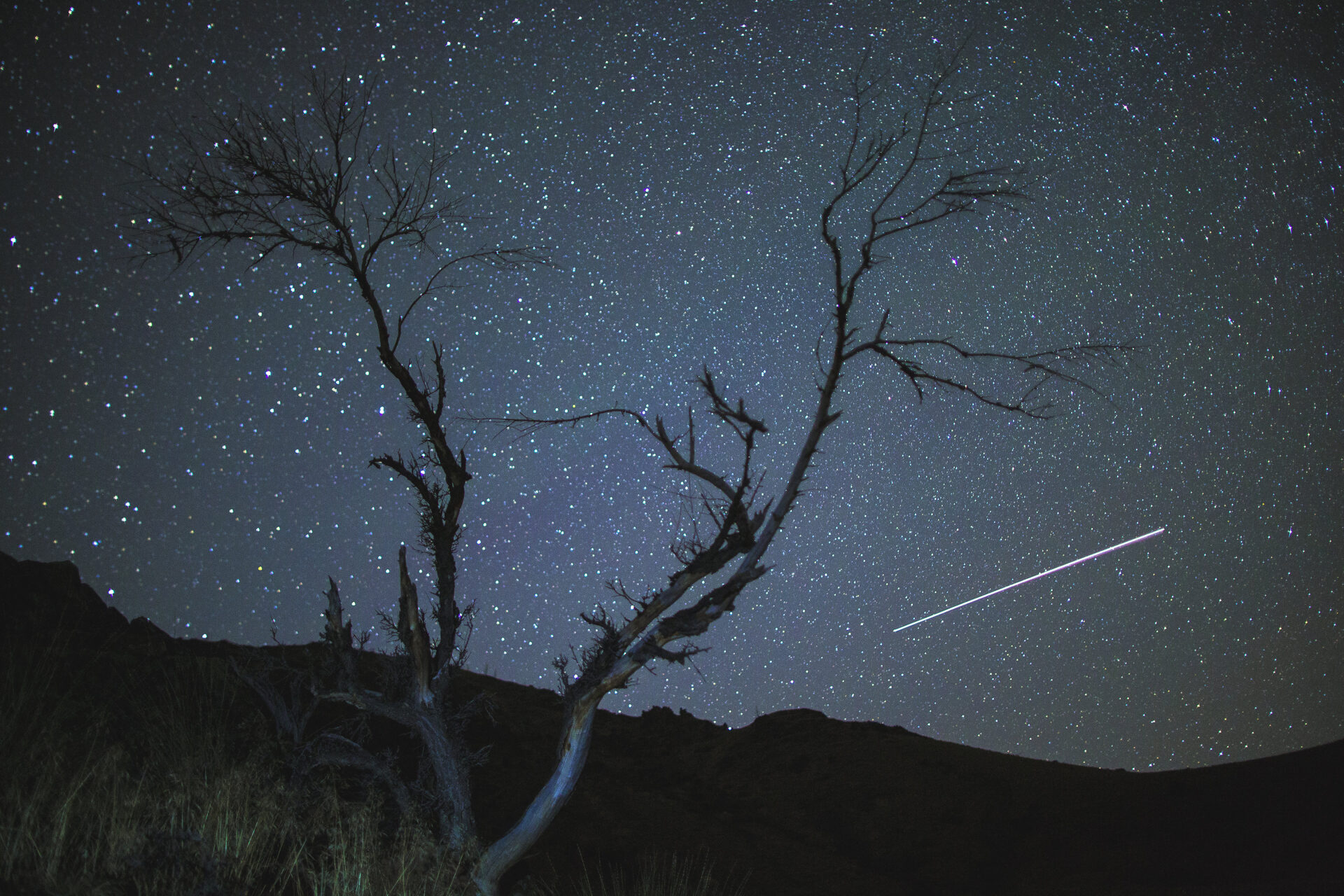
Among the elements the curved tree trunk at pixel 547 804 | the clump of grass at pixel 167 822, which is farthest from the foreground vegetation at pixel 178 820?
the curved tree trunk at pixel 547 804

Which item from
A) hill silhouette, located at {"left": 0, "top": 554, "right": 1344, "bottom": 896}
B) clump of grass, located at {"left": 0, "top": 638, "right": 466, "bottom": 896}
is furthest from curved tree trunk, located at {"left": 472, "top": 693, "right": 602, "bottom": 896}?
hill silhouette, located at {"left": 0, "top": 554, "right": 1344, "bottom": 896}

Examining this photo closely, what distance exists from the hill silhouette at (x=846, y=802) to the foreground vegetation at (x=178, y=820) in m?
0.24

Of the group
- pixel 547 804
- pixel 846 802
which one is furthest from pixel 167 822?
pixel 846 802

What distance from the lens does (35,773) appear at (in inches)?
181

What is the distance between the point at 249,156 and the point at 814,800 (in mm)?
12554

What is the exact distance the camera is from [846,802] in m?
12.3

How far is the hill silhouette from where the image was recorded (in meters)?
8.02

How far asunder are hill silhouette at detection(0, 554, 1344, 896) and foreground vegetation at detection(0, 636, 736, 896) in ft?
0.78

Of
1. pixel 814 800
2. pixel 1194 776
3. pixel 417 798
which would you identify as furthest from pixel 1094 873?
pixel 417 798

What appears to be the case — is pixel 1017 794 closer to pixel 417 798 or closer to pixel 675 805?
pixel 675 805

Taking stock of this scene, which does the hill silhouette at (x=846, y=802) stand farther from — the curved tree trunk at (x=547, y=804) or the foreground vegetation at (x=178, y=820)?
the curved tree trunk at (x=547, y=804)

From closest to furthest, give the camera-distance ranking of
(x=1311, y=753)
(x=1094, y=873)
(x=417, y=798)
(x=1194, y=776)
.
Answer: (x=417, y=798)
(x=1094, y=873)
(x=1311, y=753)
(x=1194, y=776)

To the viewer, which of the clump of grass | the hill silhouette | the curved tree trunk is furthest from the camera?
the hill silhouette

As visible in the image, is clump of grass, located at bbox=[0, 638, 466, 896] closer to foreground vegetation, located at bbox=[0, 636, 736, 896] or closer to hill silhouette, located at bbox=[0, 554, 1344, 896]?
foreground vegetation, located at bbox=[0, 636, 736, 896]
